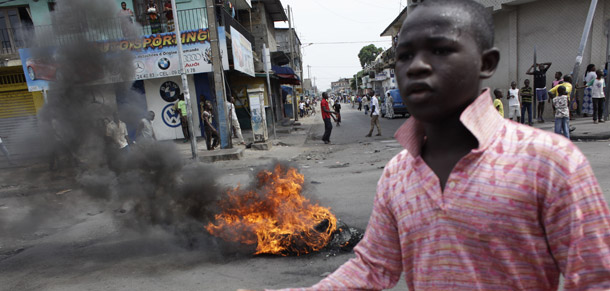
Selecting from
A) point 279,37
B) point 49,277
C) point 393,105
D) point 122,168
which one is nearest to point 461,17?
point 49,277

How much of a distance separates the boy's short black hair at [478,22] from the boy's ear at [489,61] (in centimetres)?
2

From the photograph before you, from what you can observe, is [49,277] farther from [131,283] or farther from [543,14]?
[543,14]

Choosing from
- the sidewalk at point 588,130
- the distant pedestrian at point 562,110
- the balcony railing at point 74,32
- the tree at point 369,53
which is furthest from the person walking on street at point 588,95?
the tree at point 369,53

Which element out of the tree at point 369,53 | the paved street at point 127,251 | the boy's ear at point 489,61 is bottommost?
the paved street at point 127,251

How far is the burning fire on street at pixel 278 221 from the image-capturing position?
13.6ft

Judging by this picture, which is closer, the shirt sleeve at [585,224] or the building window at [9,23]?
the shirt sleeve at [585,224]

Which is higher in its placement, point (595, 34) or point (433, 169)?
point (595, 34)

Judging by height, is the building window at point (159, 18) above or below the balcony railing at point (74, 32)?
above

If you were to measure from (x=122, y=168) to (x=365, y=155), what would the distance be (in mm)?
6712

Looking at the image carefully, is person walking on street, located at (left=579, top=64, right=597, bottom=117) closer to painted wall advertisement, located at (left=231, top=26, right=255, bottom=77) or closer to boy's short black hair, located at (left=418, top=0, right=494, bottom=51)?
painted wall advertisement, located at (left=231, top=26, right=255, bottom=77)

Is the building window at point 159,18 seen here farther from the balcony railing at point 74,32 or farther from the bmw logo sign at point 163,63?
the balcony railing at point 74,32

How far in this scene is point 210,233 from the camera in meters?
4.59

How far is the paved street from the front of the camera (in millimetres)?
3809

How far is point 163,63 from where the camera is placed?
532 inches
